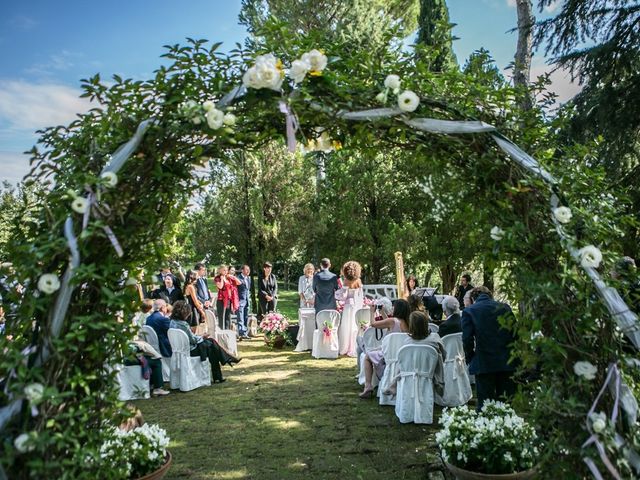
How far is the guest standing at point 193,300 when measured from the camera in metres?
9.94

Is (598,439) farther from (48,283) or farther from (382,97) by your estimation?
(48,283)

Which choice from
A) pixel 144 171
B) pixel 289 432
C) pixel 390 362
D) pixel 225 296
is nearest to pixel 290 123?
pixel 144 171

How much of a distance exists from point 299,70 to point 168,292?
8546 millimetres

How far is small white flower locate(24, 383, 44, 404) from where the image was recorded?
8.20 feet

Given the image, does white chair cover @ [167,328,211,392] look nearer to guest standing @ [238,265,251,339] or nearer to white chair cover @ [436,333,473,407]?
white chair cover @ [436,333,473,407]

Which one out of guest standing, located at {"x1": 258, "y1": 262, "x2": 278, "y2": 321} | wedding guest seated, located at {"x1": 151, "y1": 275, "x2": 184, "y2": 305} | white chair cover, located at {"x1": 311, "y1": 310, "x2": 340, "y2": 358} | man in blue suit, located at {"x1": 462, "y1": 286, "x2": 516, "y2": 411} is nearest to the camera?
man in blue suit, located at {"x1": 462, "y1": 286, "x2": 516, "y2": 411}

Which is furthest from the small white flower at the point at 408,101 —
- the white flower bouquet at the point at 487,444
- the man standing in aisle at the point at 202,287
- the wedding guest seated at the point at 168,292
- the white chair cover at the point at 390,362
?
the man standing in aisle at the point at 202,287

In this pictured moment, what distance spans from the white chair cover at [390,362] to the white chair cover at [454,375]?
2.02ft

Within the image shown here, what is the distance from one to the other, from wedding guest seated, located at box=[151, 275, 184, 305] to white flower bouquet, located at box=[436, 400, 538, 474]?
25.2ft

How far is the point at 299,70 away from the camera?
114 inches

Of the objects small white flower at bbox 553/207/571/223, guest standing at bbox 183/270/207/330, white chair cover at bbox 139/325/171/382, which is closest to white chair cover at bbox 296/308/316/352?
guest standing at bbox 183/270/207/330

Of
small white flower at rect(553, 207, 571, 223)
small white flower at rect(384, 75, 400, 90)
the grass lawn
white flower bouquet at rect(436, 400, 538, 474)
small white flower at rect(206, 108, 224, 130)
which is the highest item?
small white flower at rect(384, 75, 400, 90)

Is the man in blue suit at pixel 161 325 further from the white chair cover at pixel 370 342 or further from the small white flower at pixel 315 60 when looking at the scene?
the small white flower at pixel 315 60

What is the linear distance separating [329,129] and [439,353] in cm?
353
